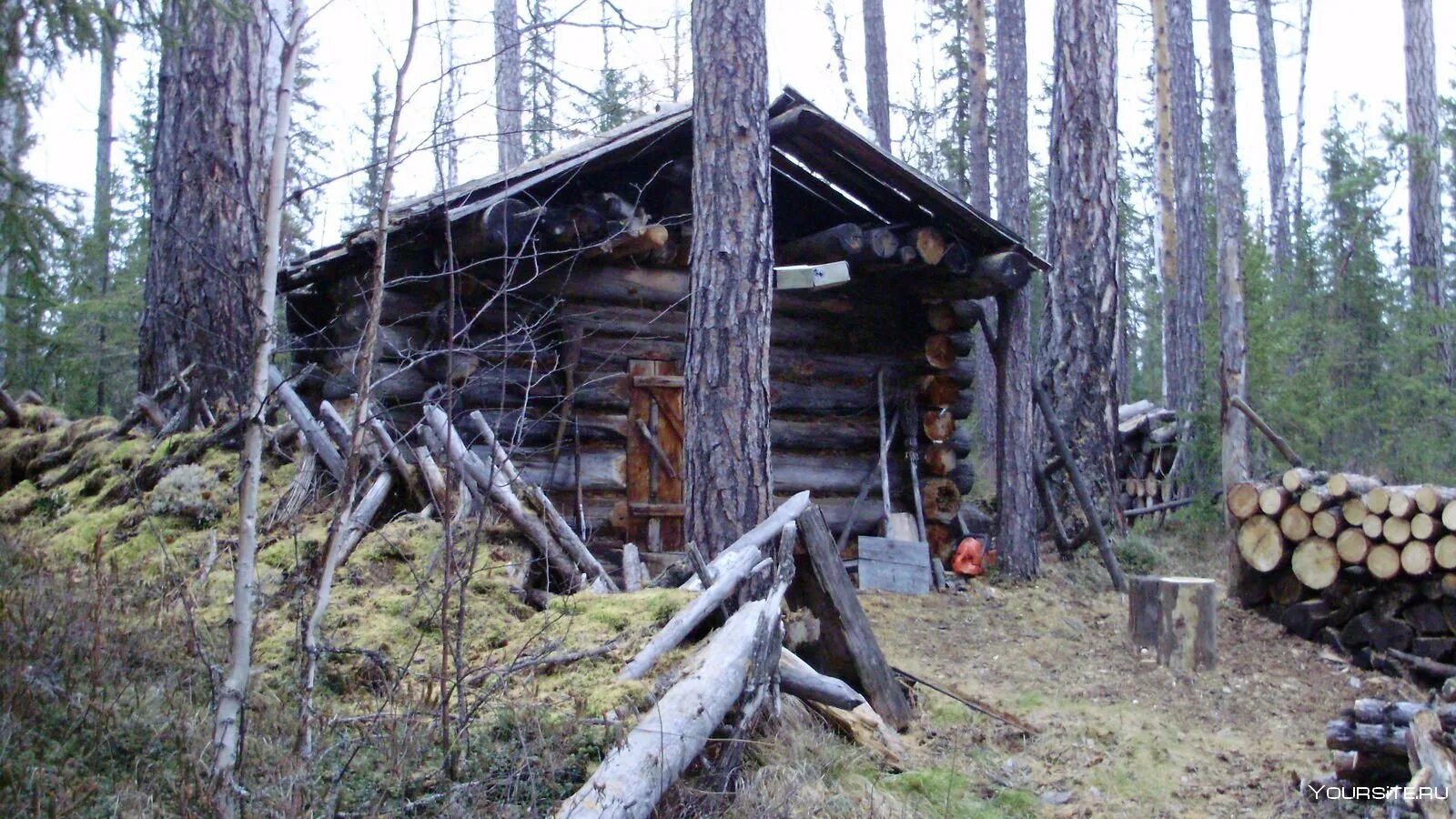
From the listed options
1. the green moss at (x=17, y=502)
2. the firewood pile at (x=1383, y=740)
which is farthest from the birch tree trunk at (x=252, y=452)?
the green moss at (x=17, y=502)

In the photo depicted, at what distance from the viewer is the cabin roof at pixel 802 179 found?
8.20m

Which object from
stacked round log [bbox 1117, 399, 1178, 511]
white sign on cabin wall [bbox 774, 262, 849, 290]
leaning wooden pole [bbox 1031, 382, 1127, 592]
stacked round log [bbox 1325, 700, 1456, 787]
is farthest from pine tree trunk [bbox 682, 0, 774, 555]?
stacked round log [bbox 1117, 399, 1178, 511]

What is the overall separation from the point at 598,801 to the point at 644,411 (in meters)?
6.85

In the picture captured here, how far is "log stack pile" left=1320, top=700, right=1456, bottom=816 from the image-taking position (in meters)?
4.35

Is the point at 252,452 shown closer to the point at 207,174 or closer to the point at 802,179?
the point at 207,174

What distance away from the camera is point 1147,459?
1480cm

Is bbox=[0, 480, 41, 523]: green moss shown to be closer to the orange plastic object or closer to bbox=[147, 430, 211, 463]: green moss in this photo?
bbox=[147, 430, 211, 463]: green moss

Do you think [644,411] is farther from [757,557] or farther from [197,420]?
[757,557]

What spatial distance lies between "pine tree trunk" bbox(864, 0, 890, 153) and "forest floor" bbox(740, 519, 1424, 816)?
44.5ft

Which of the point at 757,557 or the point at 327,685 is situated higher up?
the point at 757,557

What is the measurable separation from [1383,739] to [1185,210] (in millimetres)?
15620

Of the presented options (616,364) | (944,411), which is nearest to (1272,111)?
(944,411)

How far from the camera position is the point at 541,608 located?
5832mm

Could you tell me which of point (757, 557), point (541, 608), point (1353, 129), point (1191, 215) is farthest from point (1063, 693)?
point (1353, 129)
